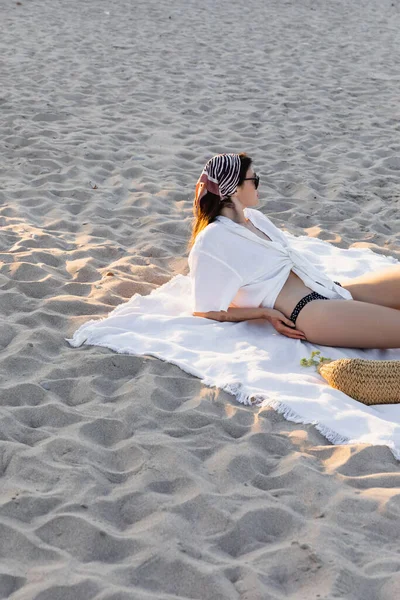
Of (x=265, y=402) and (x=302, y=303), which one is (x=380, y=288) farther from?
(x=265, y=402)

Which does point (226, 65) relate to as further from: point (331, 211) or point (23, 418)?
point (23, 418)

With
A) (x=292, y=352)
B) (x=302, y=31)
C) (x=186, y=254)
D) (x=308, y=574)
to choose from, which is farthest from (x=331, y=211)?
(x=302, y=31)

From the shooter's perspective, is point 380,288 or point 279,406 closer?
point 279,406

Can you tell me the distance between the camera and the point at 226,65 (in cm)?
991

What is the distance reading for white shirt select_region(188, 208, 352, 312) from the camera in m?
4.00

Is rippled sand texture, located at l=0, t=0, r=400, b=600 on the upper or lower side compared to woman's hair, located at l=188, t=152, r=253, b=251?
lower

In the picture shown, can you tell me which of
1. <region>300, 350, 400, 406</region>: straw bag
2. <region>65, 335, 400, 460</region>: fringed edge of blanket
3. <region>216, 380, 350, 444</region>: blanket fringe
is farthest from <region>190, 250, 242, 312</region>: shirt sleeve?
<region>300, 350, 400, 406</region>: straw bag

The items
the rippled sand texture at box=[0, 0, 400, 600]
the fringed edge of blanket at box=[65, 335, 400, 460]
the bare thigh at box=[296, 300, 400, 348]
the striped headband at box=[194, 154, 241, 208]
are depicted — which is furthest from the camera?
the striped headband at box=[194, 154, 241, 208]

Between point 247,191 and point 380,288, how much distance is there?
0.81 m

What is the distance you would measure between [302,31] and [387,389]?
9521mm

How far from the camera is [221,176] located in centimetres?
411

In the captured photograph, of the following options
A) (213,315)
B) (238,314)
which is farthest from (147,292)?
(238,314)

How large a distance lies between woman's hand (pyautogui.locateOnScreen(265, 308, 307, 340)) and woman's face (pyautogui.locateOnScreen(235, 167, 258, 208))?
581 mm

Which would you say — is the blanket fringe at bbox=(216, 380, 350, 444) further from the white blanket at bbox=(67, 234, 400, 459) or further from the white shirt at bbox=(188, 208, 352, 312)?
the white shirt at bbox=(188, 208, 352, 312)
